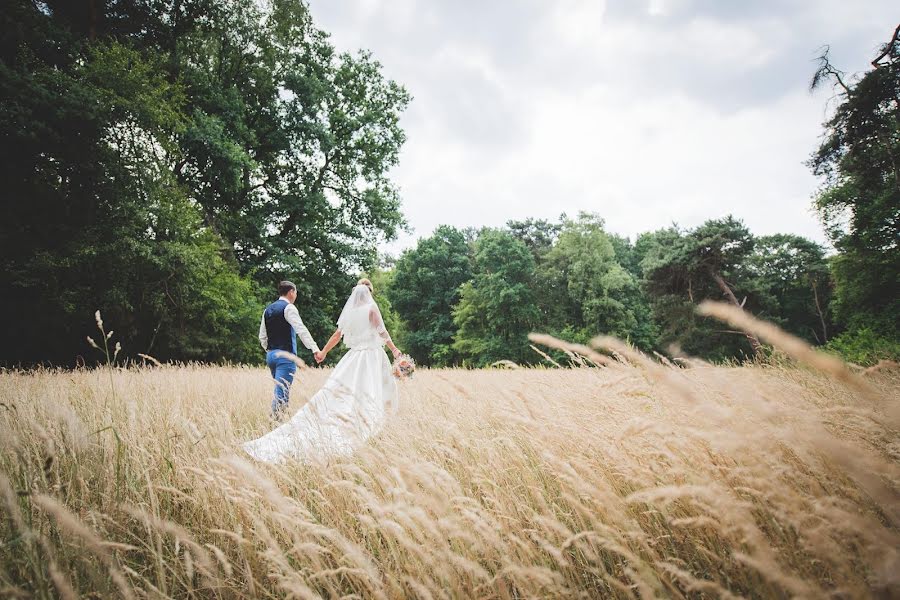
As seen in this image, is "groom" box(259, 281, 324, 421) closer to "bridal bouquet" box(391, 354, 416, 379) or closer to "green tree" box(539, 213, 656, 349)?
"bridal bouquet" box(391, 354, 416, 379)

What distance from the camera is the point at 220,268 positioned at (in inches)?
637

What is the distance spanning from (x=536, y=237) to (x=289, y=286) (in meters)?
40.6

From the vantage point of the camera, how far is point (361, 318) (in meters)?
5.94

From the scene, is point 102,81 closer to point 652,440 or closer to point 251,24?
point 251,24

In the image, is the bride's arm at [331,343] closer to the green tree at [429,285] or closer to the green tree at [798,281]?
the green tree at [429,285]

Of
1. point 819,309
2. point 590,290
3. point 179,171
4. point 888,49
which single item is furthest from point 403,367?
point 819,309

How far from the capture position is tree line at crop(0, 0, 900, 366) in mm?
12391

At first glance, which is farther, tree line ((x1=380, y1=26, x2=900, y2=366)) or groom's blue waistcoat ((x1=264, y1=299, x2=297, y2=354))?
tree line ((x1=380, y1=26, x2=900, y2=366))

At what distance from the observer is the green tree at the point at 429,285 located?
4070 cm

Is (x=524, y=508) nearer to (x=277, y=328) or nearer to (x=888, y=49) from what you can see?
(x=277, y=328)

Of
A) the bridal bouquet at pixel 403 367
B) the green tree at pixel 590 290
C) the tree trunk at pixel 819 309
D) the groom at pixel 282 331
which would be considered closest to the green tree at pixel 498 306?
the green tree at pixel 590 290

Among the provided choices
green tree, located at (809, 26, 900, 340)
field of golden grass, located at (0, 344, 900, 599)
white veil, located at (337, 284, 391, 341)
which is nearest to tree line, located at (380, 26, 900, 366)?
green tree, located at (809, 26, 900, 340)

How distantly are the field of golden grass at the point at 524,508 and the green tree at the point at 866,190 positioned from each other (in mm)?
11130

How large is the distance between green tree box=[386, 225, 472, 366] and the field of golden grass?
37121mm
